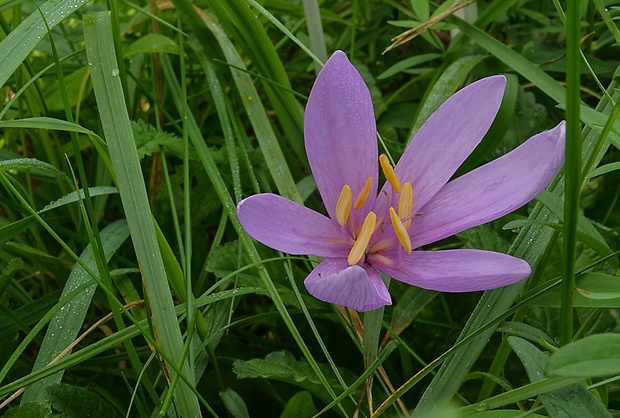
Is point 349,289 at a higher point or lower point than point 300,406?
higher

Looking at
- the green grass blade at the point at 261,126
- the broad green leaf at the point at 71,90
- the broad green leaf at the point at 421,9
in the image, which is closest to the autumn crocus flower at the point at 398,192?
the green grass blade at the point at 261,126

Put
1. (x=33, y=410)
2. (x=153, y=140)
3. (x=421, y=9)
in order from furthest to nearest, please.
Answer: (x=421, y=9) < (x=153, y=140) < (x=33, y=410)

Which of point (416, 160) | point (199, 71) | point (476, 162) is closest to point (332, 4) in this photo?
point (199, 71)

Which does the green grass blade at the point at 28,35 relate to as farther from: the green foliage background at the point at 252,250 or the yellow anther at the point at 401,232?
Result: the yellow anther at the point at 401,232

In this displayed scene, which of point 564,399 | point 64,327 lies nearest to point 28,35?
point 64,327

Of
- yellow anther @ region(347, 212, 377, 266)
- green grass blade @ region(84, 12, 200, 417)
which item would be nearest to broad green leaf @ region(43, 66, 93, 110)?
green grass blade @ region(84, 12, 200, 417)

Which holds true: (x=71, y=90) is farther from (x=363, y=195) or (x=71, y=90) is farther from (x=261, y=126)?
(x=363, y=195)

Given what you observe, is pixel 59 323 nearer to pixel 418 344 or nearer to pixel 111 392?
pixel 111 392
